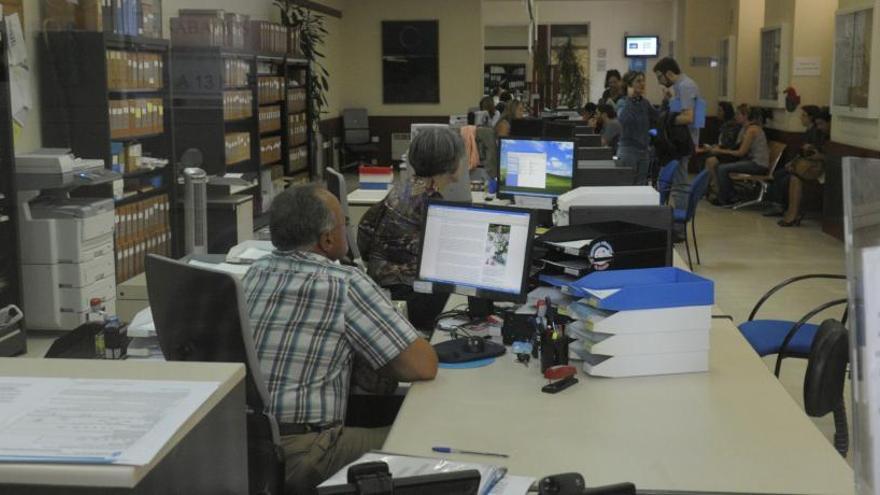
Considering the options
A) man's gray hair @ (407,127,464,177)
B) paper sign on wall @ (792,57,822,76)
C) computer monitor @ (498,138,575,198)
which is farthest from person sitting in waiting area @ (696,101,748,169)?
man's gray hair @ (407,127,464,177)

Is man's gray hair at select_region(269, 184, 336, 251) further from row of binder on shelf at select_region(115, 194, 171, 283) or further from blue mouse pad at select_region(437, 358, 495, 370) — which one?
row of binder on shelf at select_region(115, 194, 171, 283)

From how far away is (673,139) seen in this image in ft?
32.3

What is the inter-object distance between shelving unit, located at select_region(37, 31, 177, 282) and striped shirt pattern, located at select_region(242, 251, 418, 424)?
3.82 meters

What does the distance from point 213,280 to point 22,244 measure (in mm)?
3637

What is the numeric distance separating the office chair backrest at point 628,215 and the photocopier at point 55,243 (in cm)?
319

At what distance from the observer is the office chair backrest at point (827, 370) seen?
271cm

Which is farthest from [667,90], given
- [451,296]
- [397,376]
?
[397,376]

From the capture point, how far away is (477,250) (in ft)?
11.3

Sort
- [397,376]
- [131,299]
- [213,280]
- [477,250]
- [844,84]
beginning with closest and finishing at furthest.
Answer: [213,280] < [397,376] < [477,250] < [131,299] < [844,84]

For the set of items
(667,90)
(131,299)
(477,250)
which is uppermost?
→ (667,90)

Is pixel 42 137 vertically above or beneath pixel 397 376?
above

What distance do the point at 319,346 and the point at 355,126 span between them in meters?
12.9

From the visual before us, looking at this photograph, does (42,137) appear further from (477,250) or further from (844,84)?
(844,84)

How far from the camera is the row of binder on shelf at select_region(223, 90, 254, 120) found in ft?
27.6
